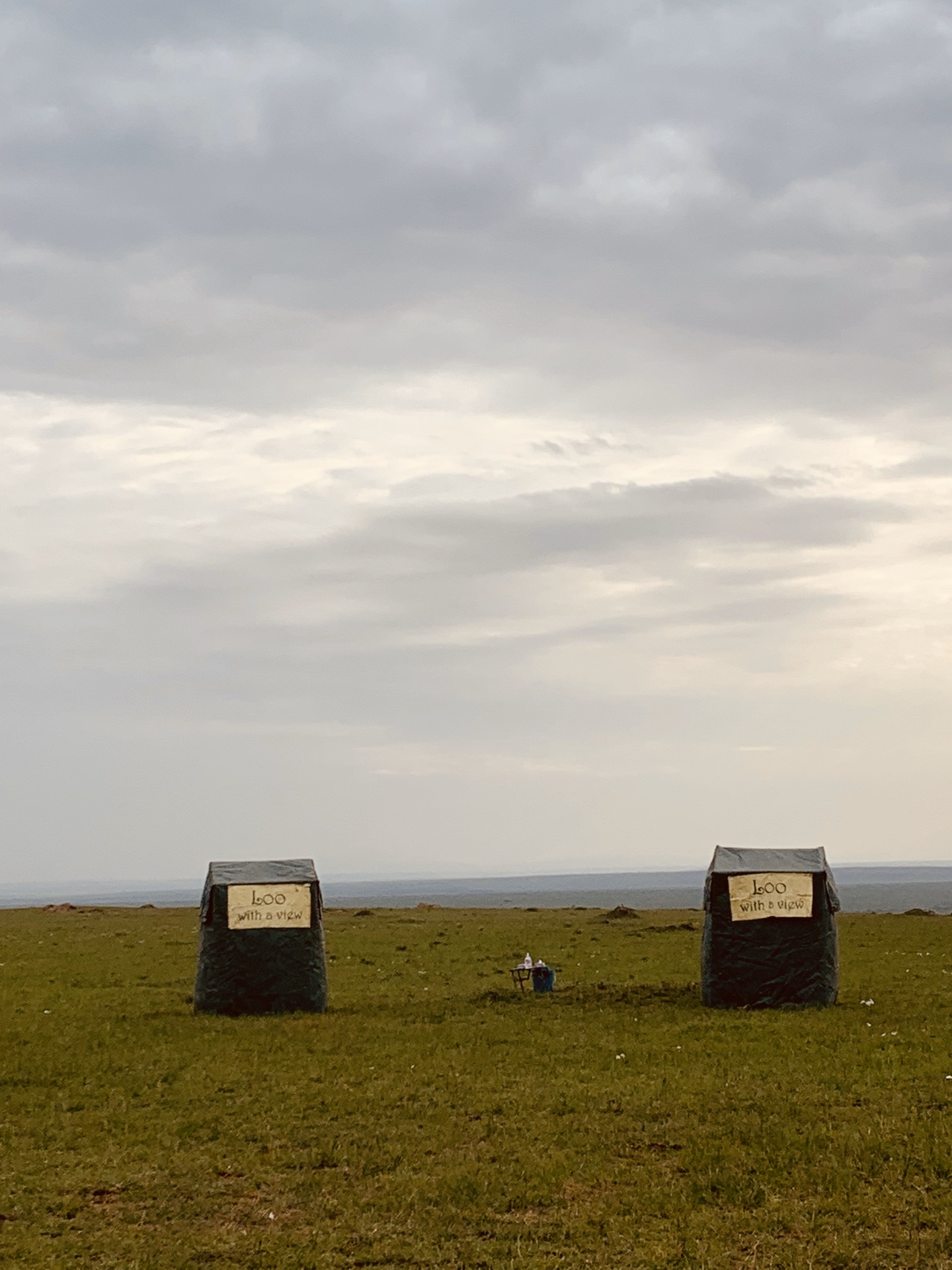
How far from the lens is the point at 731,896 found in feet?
85.9

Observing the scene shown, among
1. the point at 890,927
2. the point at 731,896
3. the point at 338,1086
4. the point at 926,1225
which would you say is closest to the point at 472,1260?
the point at 926,1225

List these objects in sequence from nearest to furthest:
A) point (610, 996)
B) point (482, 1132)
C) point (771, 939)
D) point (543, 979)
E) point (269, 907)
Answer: point (482, 1132) < point (771, 939) < point (269, 907) < point (610, 996) < point (543, 979)

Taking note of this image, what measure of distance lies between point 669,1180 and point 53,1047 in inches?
540

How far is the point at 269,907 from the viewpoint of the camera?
86.8 feet

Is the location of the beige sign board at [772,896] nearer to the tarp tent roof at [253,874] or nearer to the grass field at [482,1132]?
the grass field at [482,1132]

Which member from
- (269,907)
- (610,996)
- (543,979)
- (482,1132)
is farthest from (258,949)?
(482,1132)

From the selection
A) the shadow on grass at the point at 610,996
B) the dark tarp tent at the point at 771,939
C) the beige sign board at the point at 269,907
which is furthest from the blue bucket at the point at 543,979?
the beige sign board at the point at 269,907

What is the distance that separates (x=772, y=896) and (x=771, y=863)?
1017mm

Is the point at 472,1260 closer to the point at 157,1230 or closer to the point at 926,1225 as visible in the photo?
the point at 157,1230

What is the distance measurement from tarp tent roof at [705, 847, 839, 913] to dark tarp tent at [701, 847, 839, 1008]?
6cm

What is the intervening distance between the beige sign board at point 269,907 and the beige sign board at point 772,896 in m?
9.33

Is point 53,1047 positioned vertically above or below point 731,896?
below

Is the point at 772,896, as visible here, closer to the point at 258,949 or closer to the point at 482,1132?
the point at 258,949

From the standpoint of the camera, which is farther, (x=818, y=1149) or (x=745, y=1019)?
(x=745, y=1019)
